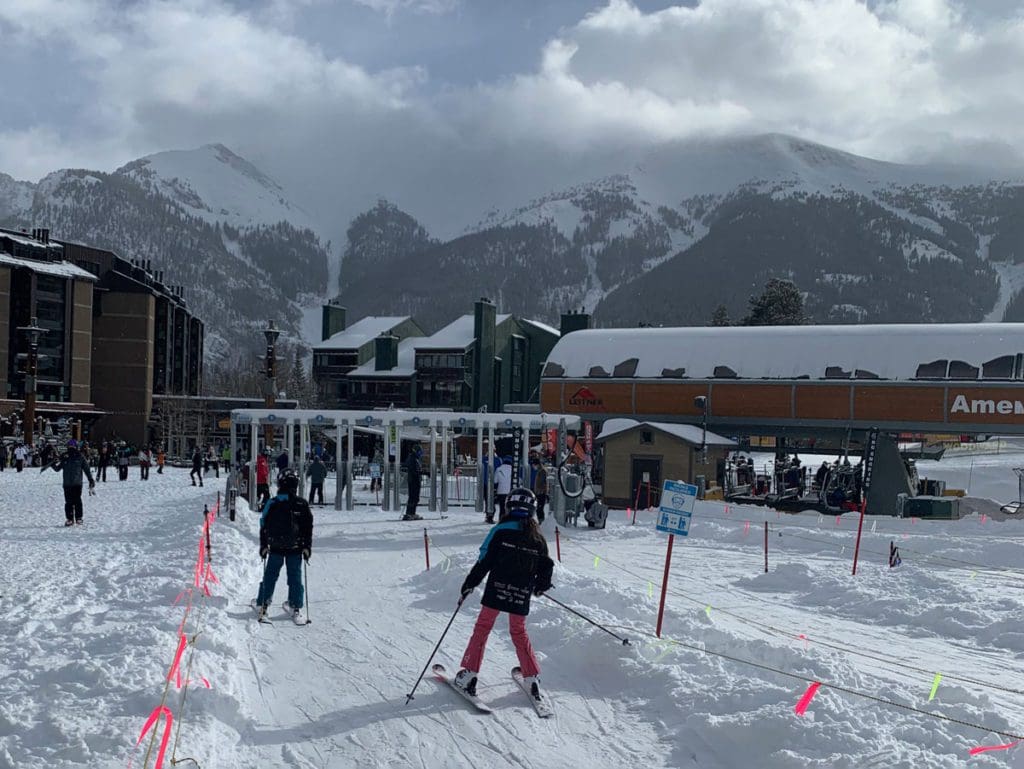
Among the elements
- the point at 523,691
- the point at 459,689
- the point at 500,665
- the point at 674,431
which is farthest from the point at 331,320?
the point at 459,689

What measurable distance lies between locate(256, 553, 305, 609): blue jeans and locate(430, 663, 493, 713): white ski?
2.73 metres

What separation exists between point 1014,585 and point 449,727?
35.7ft

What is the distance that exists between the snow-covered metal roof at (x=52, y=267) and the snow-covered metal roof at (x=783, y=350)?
43.8 m

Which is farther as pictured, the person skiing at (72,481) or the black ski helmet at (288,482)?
the person skiing at (72,481)

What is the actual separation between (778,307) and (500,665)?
224 ft

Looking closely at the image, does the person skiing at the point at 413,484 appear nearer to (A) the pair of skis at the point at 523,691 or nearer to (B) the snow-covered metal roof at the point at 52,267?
(A) the pair of skis at the point at 523,691

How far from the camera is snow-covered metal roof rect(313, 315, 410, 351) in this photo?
260 ft

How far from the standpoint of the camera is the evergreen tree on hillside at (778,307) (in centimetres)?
7288

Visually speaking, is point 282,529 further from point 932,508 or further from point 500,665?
point 932,508

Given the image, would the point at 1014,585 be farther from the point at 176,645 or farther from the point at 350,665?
the point at 176,645

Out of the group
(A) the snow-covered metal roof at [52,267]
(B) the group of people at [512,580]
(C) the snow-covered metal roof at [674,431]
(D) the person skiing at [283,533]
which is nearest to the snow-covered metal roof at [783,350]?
(C) the snow-covered metal roof at [674,431]

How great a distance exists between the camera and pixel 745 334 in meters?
39.7

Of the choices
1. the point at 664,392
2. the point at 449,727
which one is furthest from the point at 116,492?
the point at 449,727

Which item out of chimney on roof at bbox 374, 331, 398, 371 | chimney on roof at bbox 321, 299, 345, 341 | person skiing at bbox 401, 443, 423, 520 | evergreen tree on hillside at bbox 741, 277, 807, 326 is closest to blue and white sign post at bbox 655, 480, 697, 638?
person skiing at bbox 401, 443, 423, 520
